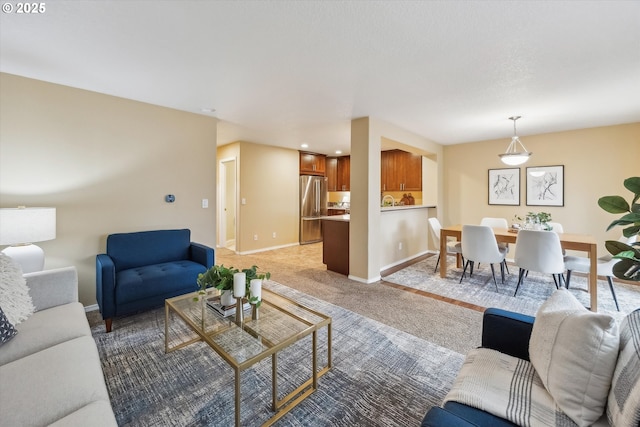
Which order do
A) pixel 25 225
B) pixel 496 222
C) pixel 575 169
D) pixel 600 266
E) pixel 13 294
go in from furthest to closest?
pixel 496 222 → pixel 575 169 → pixel 600 266 → pixel 25 225 → pixel 13 294

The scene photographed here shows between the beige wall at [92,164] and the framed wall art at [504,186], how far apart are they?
535 centimetres

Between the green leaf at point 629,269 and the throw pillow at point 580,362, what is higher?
the green leaf at point 629,269

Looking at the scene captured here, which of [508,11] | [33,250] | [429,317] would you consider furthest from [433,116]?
[33,250]

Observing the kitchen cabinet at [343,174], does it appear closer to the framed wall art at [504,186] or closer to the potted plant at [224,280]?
the framed wall art at [504,186]

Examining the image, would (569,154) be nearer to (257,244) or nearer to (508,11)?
(508,11)

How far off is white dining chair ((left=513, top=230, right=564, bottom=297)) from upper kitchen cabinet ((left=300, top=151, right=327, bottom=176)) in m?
4.79

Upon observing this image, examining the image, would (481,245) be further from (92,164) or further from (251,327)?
(92,164)

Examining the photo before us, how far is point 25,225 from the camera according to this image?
2141 mm

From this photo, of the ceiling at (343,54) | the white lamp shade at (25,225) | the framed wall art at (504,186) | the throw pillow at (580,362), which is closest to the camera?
the throw pillow at (580,362)

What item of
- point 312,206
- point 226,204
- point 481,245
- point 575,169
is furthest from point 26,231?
point 575,169

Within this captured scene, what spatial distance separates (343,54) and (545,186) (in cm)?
478

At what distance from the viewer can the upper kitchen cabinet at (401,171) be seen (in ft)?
20.2

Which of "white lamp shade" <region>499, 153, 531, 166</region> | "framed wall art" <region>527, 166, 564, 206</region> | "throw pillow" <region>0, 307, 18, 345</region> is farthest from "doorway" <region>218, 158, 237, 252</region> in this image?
"framed wall art" <region>527, 166, 564, 206</region>

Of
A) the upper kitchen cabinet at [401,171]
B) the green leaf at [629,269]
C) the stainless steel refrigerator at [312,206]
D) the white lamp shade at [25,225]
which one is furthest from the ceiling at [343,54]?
the stainless steel refrigerator at [312,206]
